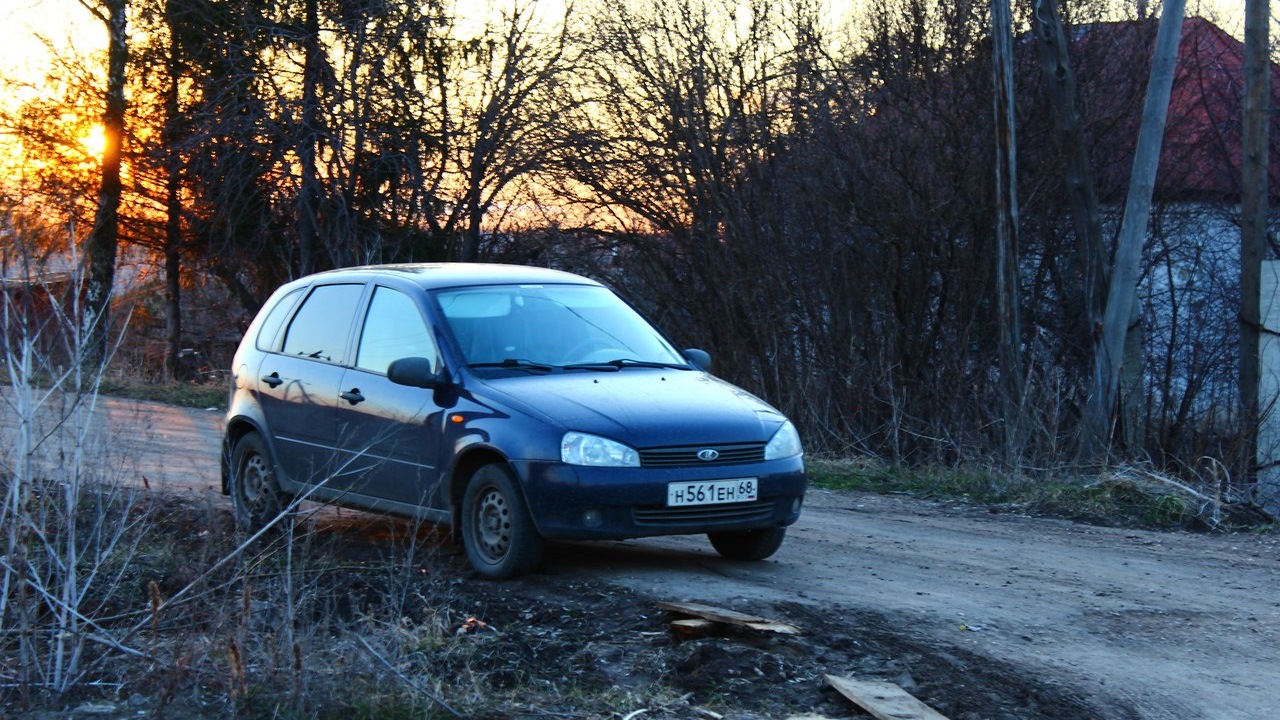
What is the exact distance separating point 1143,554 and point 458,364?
14.9 feet

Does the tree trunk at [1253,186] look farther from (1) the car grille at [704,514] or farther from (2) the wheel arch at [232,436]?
(2) the wheel arch at [232,436]

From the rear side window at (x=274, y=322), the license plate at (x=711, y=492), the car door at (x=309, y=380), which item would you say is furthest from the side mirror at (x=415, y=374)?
the rear side window at (x=274, y=322)

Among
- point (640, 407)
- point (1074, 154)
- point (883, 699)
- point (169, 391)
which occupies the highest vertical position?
point (1074, 154)

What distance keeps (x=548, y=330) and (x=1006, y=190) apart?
8765 mm

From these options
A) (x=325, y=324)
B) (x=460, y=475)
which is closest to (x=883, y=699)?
(x=460, y=475)

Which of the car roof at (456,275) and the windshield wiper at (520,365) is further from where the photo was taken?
the car roof at (456,275)

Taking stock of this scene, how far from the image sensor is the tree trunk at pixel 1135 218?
13.8 meters

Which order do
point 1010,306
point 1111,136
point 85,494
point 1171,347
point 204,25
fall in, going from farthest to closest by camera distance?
1. point 204,25
2. point 1171,347
3. point 1111,136
4. point 1010,306
5. point 85,494

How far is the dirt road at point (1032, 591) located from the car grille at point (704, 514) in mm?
330

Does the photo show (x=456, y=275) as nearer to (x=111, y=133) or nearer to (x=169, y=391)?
(x=169, y=391)

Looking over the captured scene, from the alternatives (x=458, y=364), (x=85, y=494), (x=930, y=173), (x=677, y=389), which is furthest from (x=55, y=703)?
(x=930, y=173)

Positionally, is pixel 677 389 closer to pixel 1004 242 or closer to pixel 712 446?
pixel 712 446

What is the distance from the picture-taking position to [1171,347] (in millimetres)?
22141

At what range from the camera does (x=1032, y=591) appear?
7.35 metres
